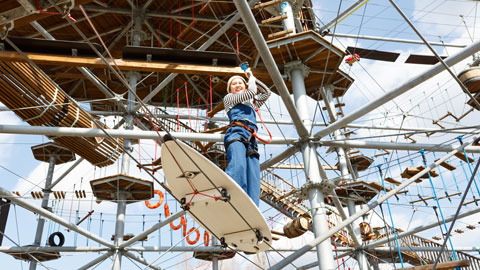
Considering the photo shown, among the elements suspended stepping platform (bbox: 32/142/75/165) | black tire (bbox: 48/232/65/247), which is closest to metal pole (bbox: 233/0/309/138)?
black tire (bbox: 48/232/65/247)

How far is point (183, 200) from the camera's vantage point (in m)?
4.59

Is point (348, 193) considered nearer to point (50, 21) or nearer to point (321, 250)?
point (321, 250)

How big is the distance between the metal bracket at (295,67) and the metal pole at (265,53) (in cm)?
171

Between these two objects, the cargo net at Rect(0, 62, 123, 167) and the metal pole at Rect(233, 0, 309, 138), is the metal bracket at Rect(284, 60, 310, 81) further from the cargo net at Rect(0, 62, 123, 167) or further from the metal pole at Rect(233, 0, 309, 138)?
the cargo net at Rect(0, 62, 123, 167)

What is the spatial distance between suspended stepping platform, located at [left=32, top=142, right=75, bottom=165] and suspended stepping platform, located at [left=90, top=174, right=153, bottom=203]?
154 inches

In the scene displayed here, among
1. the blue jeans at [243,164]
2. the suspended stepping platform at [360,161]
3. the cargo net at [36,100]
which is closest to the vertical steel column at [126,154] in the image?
the cargo net at [36,100]

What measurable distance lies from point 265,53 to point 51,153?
1400cm

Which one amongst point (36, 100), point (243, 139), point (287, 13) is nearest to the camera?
point (243, 139)

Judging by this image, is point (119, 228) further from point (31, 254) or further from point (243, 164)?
point (243, 164)

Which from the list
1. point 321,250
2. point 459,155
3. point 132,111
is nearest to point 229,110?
point 321,250

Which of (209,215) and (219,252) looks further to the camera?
(219,252)

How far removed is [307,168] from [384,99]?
1.84m

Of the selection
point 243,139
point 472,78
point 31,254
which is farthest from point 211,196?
point 31,254

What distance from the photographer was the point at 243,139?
4676 millimetres
